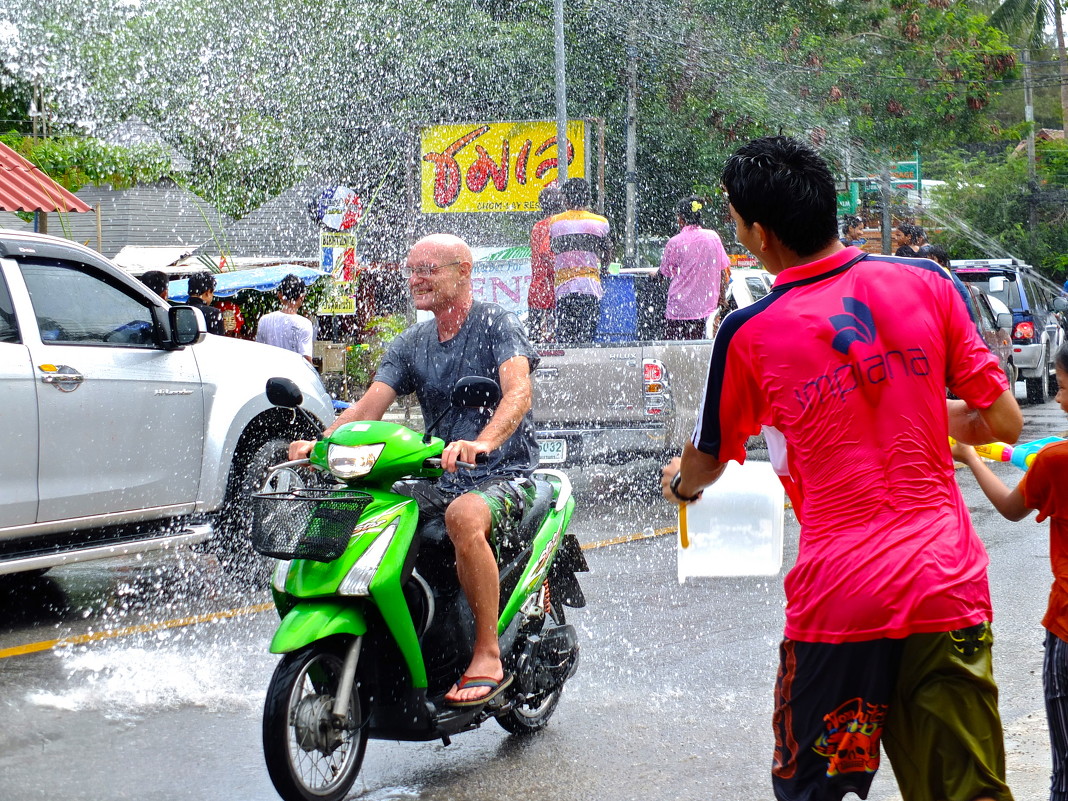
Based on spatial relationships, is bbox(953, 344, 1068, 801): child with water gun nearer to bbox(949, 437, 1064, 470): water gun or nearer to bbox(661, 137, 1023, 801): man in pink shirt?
bbox(949, 437, 1064, 470): water gun

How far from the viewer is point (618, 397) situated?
1052 cm

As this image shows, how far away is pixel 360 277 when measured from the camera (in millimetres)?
22422

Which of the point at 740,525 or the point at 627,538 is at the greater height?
the point at 740,525

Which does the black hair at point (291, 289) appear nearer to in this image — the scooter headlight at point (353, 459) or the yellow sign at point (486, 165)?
the scooter headlight at point (353, 459)

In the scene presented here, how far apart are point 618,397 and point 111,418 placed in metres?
4.46

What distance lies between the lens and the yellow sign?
23.0m

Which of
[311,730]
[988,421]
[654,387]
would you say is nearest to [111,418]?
[311,730]

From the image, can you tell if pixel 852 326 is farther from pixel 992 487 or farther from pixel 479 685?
pixel 479 685

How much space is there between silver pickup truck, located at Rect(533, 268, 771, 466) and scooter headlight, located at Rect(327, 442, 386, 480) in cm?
614

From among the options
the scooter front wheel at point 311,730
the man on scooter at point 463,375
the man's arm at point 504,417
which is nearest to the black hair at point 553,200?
the man on scooter at point 463,375

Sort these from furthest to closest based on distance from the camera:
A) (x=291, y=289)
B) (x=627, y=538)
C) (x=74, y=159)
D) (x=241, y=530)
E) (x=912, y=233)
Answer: (x=74, y=159)
(x=912, y=233)
(x=291, y=289)
(x=627, y=538)
(x=241, y=530)

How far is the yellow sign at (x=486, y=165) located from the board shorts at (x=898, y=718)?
2064 cm

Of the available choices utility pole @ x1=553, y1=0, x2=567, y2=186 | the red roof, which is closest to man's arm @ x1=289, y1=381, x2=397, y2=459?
the red roof

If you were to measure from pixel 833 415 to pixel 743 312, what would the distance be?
0.30m
